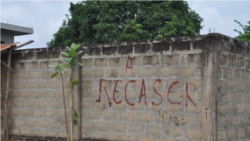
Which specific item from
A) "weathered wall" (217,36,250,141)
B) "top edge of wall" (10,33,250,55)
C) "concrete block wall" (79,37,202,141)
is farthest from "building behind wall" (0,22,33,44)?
"weathered wall" (217,36,250,141)

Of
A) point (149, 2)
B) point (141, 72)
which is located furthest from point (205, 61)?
point (149, 2)

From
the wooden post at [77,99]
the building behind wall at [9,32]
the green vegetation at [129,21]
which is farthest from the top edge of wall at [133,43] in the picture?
the building behind wall at [9,32]

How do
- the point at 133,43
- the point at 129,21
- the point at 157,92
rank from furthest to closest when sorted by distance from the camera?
A: 1. the point at 129,21
2. the point at 133,43
3. the point at 157,92

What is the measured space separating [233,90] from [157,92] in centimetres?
124

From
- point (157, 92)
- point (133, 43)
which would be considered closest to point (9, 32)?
point (133, 43)

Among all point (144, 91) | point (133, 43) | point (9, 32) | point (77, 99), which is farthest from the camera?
point (9, 32)

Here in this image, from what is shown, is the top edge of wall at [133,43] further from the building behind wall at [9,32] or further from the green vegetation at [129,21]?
the building behind wall at [9,32]

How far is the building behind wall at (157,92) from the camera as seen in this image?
490cm

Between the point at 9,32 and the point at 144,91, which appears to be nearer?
the point at 144,91

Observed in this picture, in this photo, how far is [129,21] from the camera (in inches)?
600

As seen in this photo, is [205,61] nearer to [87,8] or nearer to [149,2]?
[149,2]

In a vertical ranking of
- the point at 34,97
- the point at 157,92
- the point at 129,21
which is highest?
the point at 129,21

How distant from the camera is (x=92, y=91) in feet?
19.4

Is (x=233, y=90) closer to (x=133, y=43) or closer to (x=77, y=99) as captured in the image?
(x=133, y=43)
